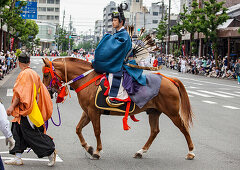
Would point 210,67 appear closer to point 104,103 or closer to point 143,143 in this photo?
point 143,143

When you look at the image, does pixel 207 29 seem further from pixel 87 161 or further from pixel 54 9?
pixel 54 9

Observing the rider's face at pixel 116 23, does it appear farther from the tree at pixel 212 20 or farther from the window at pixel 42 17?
the window at pixel 42 17

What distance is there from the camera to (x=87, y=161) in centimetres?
683

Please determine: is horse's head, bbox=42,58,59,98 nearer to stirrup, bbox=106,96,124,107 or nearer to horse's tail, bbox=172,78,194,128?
stirrup, bbox=106,96,124,107

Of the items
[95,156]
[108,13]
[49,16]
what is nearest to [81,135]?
[95,156]

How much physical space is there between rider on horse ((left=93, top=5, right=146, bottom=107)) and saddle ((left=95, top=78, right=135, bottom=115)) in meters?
0.08

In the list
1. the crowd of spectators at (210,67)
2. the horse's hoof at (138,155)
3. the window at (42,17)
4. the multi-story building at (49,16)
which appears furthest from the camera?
the window at (42,17)

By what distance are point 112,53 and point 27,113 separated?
6.21ft

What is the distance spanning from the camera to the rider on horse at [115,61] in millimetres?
6973

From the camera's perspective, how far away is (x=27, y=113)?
5871 mm

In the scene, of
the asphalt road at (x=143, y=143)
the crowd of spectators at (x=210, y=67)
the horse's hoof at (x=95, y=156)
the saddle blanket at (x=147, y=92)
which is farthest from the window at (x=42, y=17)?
the horse's hoof at (x=95, y=156)

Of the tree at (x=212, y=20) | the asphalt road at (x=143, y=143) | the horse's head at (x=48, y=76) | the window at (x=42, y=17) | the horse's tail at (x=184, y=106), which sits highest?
the window at (x=42, y=17)

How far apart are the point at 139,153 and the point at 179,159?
2.40 feet

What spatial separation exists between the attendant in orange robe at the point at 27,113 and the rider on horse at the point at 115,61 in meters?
1.22
